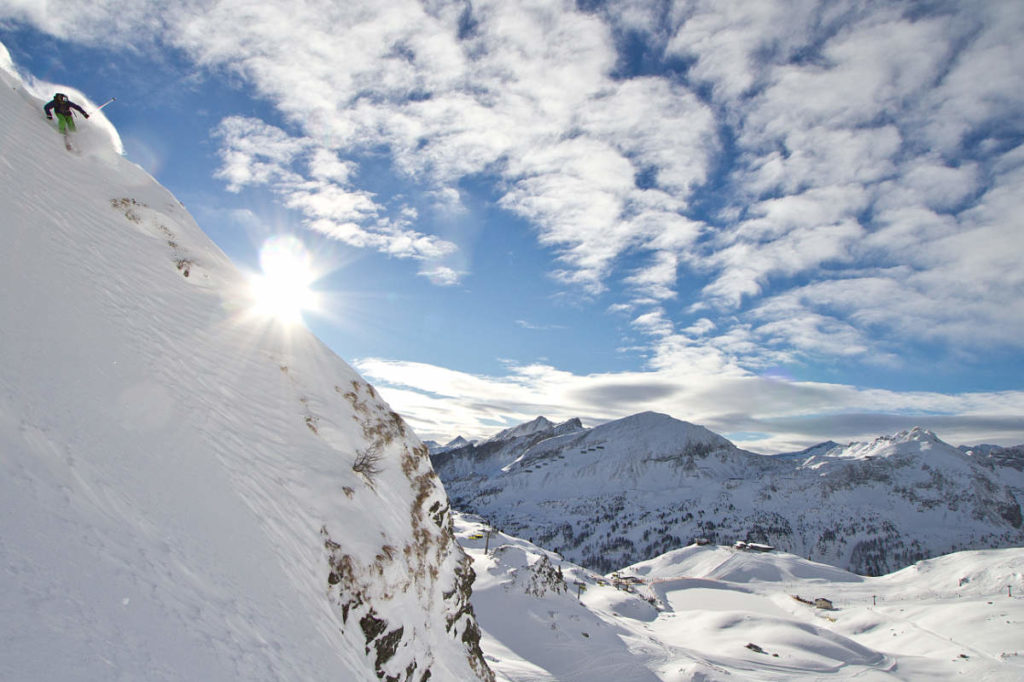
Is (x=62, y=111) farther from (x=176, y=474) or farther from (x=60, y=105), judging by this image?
(x=176, y=474)

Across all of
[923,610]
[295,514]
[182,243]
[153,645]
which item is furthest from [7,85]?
[923,610]

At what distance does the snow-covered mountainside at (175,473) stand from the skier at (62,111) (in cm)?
49

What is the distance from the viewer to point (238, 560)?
8.17m

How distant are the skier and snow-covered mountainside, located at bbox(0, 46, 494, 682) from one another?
492 millimetres

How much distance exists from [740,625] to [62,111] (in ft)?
276

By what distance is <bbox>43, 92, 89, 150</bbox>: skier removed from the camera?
1880 centimetres

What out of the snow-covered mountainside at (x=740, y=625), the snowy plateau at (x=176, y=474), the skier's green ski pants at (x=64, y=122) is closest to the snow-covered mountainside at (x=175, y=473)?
the snowy plateau at (x=176, y=474)

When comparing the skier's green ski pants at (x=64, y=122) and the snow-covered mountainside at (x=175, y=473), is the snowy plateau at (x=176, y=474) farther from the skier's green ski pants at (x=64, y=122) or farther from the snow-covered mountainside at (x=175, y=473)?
the skier's green ski pants at (x=64, y=122)

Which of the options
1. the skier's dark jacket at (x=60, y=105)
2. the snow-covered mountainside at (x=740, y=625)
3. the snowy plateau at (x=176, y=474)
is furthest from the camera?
the snow-covered mountainside at (x=740, y=625)

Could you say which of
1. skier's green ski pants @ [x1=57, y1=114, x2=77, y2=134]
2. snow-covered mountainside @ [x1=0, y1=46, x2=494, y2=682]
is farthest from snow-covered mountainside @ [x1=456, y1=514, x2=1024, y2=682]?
skier's green ski pants @ [x1=57, y1=114, x2=77, y2=134]

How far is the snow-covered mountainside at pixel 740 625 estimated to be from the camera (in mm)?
43375

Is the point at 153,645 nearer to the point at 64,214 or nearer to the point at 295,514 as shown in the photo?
the point at 295,514

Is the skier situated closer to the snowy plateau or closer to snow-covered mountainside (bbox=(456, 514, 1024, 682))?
the snowy plateau

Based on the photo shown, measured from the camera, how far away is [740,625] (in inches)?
2633
